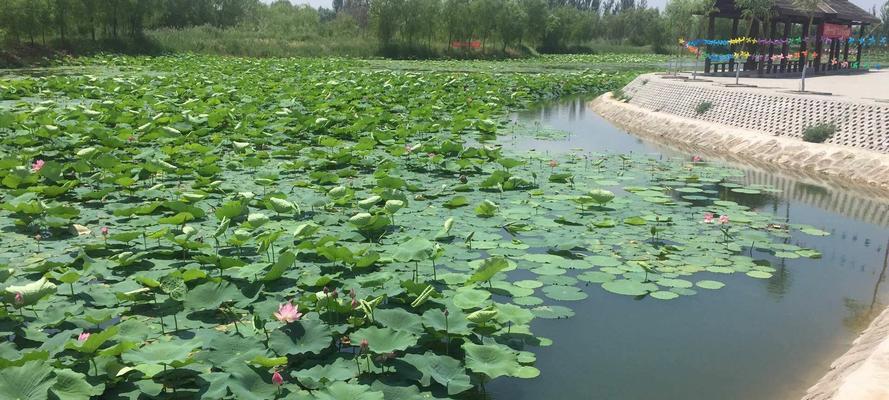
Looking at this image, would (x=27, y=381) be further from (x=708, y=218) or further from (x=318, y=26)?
(x=318, y=26)

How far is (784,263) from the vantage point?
459 centimetres

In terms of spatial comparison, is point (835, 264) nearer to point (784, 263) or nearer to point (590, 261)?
point (784, 263)

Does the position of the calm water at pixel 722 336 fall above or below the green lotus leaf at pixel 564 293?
below

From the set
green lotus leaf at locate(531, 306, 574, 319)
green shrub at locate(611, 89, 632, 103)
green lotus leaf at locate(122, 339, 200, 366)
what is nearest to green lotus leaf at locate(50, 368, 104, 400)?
green lotus leaf at locate(122, 339, 200, 366)

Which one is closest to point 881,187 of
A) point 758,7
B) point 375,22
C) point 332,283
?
point 332,283

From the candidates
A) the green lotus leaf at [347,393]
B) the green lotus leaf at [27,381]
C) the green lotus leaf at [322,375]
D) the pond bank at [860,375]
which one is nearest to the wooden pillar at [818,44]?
the pond bank at [860,375]

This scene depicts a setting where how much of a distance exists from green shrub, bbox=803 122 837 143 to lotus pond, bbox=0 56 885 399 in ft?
6.27

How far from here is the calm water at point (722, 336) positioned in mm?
3000

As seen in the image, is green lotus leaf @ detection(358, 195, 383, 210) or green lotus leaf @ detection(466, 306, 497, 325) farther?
green lotus leaf @ detection(358, 195, 383, 210)

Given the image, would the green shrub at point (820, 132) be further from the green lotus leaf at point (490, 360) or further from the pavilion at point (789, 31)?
the pavilion at point (789, 31)

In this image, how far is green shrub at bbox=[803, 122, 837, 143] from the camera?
27.9 feet

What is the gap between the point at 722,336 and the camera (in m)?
3.53

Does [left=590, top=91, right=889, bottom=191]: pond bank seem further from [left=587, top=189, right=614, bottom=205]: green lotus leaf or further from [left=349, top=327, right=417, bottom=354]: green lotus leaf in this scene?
[left=349, top=327, right=417, bottom=354]: green lotus leaf

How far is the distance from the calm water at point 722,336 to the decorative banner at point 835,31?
16465mm
